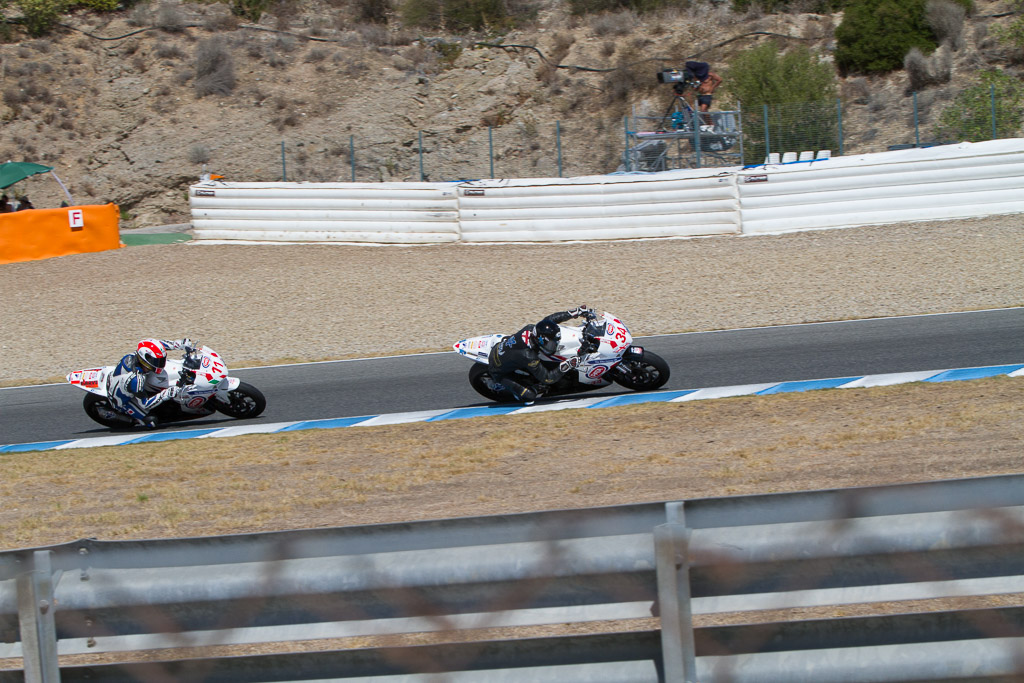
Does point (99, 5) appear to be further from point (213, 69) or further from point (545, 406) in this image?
point (545, 406)

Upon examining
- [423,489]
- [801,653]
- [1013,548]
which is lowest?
[423,489]

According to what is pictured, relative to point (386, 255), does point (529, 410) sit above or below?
below

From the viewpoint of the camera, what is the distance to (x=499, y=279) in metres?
18.1

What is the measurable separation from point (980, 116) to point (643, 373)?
60.6ft

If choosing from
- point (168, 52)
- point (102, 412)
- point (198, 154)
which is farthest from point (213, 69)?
point (102, 412)

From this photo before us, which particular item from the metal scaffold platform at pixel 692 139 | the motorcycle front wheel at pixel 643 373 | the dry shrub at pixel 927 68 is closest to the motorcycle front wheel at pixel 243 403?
the motorcycle front wheel at pixel 643 373

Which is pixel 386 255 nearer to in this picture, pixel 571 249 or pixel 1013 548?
pixel 571 249

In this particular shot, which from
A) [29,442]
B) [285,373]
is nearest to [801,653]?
[29,442]

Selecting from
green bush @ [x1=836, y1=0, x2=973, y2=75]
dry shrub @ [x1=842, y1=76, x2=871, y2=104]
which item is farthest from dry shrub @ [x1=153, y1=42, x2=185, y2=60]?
dry shrub @ [x1=842, y1=76, x2=871, y2=104]

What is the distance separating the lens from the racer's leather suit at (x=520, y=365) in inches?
416

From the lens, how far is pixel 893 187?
1872cm

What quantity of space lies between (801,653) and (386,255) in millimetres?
18058

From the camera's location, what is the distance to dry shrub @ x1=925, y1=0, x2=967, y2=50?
32.3 metres

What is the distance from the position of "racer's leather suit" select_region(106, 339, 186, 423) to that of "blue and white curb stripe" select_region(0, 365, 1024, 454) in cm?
30
